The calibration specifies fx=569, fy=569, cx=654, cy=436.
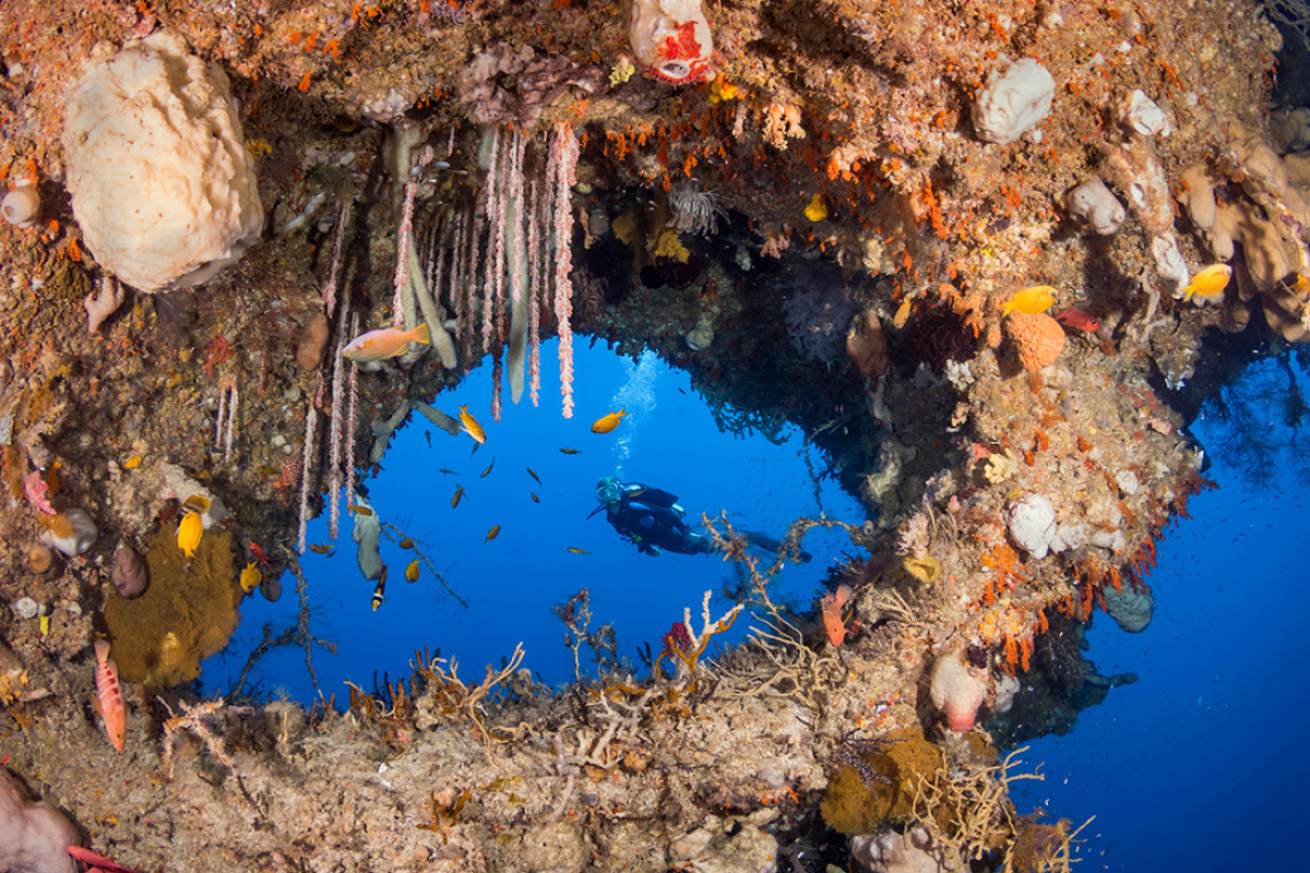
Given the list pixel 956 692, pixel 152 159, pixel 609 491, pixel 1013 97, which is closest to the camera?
pixel 152 159

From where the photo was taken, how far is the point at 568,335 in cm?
353

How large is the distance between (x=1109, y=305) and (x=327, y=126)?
574 centimetres

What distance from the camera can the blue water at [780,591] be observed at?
50.0 meters

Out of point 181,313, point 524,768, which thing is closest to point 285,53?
point 181,313

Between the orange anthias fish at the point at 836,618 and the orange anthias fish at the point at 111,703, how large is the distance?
4619mm

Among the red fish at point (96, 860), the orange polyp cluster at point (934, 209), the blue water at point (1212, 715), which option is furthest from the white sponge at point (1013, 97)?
the blue water at point (1212, 715)

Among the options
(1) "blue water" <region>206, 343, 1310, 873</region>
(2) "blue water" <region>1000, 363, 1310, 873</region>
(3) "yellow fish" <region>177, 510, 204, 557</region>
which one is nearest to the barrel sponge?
(3) "yellow fish" <region>177, 510, 204, 557</region>

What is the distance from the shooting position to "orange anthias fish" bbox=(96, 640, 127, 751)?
3508 mm

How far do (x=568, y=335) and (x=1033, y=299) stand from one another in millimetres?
3039

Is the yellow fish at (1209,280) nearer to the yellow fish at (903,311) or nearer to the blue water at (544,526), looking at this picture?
the yellow fish at (903,311)

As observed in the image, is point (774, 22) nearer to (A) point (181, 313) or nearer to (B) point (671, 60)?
(B) point (671, 60)

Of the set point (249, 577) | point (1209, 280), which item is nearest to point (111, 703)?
point (249, 577)

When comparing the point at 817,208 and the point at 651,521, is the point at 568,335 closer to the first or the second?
the point at 817,208

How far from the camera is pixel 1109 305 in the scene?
4.45 m
